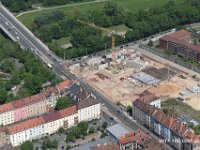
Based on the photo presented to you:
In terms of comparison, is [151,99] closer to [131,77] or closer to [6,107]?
[131,77]

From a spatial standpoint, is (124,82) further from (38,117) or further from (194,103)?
(38,117)

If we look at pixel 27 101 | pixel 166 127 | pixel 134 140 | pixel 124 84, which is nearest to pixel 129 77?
pixel 124 84

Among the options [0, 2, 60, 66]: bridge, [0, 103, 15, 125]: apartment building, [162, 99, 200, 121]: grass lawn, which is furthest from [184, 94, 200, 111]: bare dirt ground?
[0, 2, 60, 66]: bridge

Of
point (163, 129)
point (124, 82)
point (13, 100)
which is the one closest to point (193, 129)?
point (163, 129)

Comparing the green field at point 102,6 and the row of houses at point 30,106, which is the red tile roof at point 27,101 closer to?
the row of houses at point 30,106

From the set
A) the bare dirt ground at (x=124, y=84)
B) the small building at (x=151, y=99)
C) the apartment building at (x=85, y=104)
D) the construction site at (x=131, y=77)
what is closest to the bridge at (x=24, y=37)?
the construction site at (x=131, y=77)
